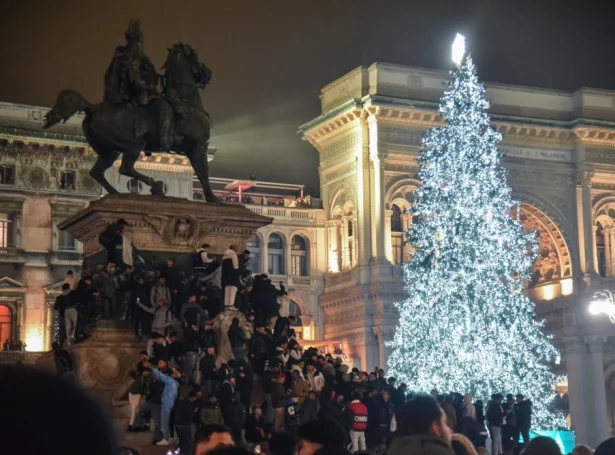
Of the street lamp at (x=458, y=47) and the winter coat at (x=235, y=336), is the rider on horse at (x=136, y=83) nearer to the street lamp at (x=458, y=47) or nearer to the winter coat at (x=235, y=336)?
the winter coat at (x=235, y=336)

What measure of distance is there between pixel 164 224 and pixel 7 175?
1451 inches

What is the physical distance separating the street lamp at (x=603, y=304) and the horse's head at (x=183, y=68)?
43282 mm

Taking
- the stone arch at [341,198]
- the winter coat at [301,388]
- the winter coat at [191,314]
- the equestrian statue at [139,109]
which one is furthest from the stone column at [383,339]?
the winter coat at [191,314]

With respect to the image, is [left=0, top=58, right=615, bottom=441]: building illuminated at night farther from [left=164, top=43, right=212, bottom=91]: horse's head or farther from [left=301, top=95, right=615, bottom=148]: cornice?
[left=164, top=43, right=212, bottom=91]: horse's head

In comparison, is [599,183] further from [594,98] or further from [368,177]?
[368,177]

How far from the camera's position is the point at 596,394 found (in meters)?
57.2

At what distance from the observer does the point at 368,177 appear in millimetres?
59281

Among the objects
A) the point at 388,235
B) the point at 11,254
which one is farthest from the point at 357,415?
the point at 388,235

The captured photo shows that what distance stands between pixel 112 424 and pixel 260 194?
64078 mm

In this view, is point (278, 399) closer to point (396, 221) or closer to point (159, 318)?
point (159, 318)

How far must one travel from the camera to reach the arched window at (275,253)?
63312mm

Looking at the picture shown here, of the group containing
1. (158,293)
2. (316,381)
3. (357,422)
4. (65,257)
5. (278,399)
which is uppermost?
(65,257)

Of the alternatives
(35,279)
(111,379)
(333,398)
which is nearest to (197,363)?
(111,379)

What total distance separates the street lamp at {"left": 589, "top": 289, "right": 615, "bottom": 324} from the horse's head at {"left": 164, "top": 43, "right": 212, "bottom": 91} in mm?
43282
